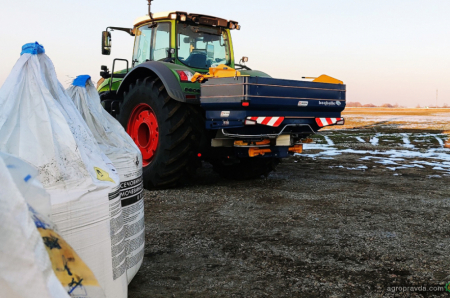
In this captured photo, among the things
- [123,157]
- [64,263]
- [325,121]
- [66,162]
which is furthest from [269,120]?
[64,263]

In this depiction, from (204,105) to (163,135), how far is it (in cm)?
71

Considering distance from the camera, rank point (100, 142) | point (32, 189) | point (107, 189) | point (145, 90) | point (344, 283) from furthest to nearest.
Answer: point (145, 90)
point (344, 283)
point (100, 142)
point (107, 189)
point (32, 189)

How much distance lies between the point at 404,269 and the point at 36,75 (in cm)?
248

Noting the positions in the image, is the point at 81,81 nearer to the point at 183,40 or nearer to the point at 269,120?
the point at 269,120

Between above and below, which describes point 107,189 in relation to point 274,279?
above

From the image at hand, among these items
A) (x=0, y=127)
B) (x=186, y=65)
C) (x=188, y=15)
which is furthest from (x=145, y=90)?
(x=0, y=127)

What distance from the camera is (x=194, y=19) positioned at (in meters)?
6.10

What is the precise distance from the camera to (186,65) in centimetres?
609

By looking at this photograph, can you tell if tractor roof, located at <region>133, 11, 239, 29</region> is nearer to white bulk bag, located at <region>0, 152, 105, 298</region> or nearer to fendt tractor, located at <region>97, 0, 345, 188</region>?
fendt tractor, located at <region>97, 0, 345, 188</region>

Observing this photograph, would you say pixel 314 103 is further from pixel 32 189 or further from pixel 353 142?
pixel 353 142

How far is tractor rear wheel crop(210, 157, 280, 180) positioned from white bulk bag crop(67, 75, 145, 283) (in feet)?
12.9

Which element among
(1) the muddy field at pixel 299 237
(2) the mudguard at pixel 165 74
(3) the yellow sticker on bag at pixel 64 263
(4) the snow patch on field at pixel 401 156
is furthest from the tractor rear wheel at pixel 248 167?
(3) the yellow sticker on bag at pixel 64 263

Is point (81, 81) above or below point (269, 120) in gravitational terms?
above

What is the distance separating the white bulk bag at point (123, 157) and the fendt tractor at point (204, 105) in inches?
100
